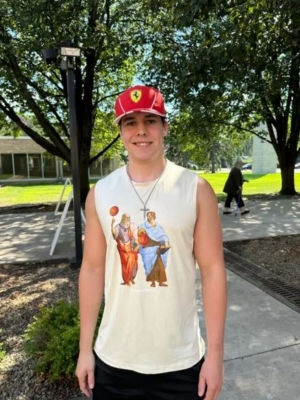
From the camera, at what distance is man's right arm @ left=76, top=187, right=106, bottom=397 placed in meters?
1.45

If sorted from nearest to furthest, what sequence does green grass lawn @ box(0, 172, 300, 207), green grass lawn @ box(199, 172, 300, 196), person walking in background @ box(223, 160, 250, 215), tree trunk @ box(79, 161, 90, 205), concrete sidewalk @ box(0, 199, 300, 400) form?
concrete sidewalk @ box(0, 199, 300, 400), person walking in background @ box(223, 160, 250, 215), tree trunk @ box(79, 161, 90, 205), green grass lawn @ box(0, 172, 300, 207), green grass lawn @ box(199, 172, 300, 196)

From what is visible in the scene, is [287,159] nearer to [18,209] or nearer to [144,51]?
[144,51]

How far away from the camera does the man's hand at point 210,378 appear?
4.30ft

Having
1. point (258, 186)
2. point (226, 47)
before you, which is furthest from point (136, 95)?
point (258, 186)

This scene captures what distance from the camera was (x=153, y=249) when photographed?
130 cm

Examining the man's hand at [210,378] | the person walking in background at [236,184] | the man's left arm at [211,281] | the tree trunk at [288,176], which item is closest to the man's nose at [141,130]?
the man's left arm at [211,281]

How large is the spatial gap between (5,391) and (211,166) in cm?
5188

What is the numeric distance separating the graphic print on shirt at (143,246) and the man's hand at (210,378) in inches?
13.6

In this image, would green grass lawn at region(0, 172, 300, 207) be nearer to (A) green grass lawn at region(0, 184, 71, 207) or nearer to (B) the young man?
(A) green grass lawn at region(0, 184, 71, 207)

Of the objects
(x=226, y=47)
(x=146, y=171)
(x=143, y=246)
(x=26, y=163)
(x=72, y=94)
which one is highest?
(x=226, y=47)

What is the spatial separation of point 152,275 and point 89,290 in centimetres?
33

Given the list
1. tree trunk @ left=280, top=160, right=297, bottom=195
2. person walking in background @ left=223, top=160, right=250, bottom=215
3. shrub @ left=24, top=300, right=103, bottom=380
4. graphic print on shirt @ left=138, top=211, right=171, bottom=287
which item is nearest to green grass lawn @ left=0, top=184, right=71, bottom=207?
person walking in background @ left=223, top=160, right=250, bottom=215

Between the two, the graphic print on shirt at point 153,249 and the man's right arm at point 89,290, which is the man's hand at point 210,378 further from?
the man's right arm at point 89,290

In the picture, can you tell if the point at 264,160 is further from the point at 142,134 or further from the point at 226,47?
the point at 142,134
